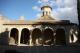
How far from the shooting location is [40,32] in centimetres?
2888

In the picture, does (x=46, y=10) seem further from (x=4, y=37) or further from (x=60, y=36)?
(x=4, y=37)

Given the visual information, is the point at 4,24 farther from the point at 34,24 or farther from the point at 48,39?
the point at 48,39

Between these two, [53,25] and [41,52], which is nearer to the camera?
[41,52]

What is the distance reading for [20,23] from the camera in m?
28.4

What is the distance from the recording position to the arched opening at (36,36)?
2858 cm

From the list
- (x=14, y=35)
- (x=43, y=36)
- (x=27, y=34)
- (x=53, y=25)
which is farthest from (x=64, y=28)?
(x=14, y=35)

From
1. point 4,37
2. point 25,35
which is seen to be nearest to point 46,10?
point 25,35

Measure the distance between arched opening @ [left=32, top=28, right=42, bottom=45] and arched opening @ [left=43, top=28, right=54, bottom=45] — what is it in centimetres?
75

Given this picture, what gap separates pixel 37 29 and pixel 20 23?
9.21 feet

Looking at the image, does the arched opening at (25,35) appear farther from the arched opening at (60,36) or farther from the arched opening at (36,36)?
the arched opening at (60,36)

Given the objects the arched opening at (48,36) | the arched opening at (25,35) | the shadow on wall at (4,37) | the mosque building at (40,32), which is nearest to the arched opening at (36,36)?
the mosque building at (40,32)

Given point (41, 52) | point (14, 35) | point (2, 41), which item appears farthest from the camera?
point (14, 35)

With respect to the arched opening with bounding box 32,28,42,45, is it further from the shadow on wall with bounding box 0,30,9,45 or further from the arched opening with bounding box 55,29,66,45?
the shadow on wall with bounding box 0,30,9,45

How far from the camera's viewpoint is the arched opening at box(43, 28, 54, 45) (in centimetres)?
2834
